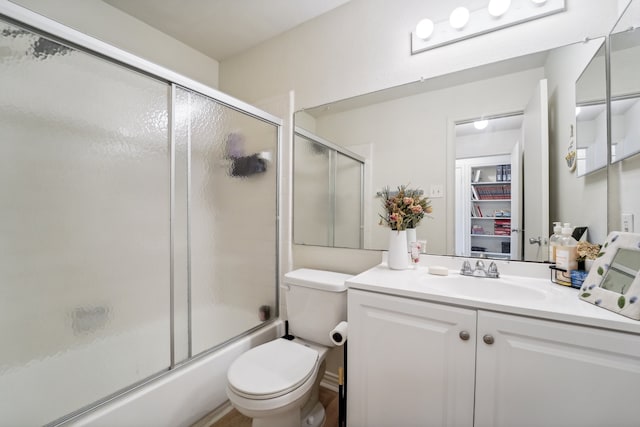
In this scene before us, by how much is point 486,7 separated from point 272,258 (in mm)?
1893

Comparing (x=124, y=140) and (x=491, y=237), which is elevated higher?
(x=124, y=140)

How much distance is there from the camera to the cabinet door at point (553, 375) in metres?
0.69

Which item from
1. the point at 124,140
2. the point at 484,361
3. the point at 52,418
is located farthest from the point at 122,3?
the point at 484,361

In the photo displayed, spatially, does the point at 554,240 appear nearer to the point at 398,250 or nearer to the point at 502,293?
the point at 502,293

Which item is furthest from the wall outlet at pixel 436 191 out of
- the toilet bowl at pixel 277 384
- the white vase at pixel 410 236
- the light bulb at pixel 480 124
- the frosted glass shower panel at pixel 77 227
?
the frosted glass shower panel at pixel 77 227

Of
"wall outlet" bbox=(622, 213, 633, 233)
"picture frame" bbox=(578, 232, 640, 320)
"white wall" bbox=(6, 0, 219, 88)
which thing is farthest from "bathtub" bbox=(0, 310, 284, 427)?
"wall outlet" bbox=(622, 213, 633, 233)

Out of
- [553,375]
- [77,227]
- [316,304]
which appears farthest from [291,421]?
[77,227]

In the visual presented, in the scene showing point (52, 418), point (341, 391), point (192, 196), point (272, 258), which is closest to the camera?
point (52, 418)

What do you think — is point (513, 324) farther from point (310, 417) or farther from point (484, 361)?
point (310, 417)

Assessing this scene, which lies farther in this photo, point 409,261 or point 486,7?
point 409,261

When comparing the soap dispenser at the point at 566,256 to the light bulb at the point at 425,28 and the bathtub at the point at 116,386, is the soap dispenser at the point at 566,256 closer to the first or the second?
the light bulb at the point at 425,28

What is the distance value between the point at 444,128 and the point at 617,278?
902 millimetres

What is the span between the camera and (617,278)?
2.60ft

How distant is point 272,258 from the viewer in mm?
1899
